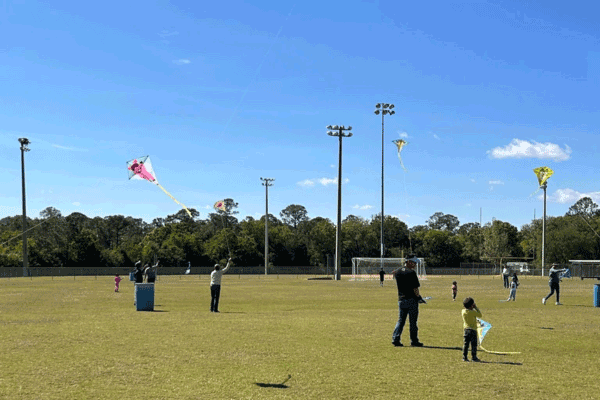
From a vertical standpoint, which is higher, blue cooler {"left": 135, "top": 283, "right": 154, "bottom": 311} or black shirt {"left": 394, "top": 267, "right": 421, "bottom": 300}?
black shirt {"left": 394, "top": 267, "right": 421, "bottom": 300}

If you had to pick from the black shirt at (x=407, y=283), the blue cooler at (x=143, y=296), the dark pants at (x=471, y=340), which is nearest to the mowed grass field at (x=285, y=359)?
the dark pants at (x=471, y=340)

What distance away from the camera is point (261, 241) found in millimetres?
129375

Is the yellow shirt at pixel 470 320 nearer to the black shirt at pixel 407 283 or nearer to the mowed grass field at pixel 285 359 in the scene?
the mowed grass field at pixel 285 359

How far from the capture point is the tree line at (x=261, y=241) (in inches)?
4459

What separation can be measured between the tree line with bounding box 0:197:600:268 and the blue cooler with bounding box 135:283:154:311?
84.8 m

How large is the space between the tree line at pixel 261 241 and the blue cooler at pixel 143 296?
84.8 metres

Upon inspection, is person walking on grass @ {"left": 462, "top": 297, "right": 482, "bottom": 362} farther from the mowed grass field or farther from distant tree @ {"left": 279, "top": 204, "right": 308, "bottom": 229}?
distant tree @ {"left": 279, "top": 204, "right": 308, "bottom": 229}

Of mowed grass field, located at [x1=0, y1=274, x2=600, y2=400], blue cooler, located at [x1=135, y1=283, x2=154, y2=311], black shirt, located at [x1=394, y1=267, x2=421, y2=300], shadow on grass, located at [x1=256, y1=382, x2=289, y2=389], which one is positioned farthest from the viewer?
blue cooler, located at [x1=135, y1=283, x2=154, y2=311]

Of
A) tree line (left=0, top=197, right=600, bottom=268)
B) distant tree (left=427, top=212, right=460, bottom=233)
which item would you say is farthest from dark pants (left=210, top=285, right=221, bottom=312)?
distant tree (left=427, top=212, right=460, bottom=233)

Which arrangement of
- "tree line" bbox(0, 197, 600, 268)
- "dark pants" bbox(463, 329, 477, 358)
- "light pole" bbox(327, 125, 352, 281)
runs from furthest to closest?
1. "tree line" bbox(0, 197, 600, 268)
2. "light pole" bbox(327, 125, 352, 281)
3. "dark pants" bbox(463, 329, 477, 358)

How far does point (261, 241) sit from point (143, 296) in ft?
352

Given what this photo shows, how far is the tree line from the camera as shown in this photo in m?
113

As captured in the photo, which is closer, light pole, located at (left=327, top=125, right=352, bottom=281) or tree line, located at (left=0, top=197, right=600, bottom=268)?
light pole, located at (left=327, top=125, right=352, bottom=281)

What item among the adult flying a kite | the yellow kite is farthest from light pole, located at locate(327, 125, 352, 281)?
the adult flying a kite
